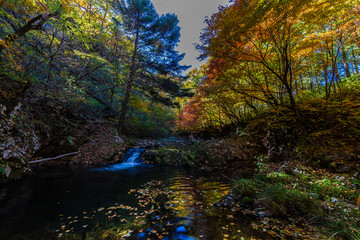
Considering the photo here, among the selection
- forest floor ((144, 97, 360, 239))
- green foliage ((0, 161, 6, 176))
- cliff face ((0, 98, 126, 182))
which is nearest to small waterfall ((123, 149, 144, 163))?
Answer: cliff face ((0, 98, 126, 182))

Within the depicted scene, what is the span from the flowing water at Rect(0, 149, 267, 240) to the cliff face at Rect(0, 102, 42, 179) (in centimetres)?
53

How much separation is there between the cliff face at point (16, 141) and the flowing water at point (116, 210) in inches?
20.9

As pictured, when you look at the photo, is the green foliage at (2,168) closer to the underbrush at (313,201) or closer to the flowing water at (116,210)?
the flowing water at (116,210)

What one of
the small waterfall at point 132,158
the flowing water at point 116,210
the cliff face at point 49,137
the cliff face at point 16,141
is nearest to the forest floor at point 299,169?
the flowing water at point 116,210

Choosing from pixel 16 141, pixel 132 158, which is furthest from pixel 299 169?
pixel 16 141

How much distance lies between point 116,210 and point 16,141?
5197mm

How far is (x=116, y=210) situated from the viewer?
330 centimetres

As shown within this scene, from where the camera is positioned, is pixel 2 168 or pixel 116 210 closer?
pixel 116 210

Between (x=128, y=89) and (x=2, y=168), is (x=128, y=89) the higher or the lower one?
the higher one

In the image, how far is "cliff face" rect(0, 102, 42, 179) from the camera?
4.58m

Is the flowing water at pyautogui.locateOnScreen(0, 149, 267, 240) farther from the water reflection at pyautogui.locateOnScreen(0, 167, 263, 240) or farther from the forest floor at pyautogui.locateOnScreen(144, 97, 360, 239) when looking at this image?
the forest floor at pyautogui.locateOnScreen(144, 97, 360, 239)

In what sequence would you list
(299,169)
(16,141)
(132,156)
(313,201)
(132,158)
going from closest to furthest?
(313,201), (299,169), (16,141), (132,158), (132,156)

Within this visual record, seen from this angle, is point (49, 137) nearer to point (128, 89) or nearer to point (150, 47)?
point (128, 89)

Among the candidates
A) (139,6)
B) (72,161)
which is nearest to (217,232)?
(72,161)
